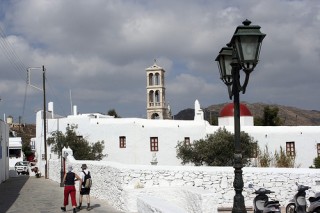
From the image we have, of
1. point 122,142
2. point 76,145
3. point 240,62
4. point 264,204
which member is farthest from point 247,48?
point 122,142

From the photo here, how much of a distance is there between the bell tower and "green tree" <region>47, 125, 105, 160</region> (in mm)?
23179

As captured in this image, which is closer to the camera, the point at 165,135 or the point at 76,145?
the point at 76,145

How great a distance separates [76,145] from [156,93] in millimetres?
26272

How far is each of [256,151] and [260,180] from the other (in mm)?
18810

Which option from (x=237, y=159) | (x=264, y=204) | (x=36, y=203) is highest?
(x=237, y=159)

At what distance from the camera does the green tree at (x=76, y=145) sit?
36.7 m

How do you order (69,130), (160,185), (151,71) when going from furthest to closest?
(151,71), (69,130), (160,185)

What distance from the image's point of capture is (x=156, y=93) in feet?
204

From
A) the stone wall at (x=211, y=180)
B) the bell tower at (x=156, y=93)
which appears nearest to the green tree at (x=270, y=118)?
the bell tower at (x=156, y=93)

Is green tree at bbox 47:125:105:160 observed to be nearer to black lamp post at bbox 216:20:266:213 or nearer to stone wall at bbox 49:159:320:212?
stone wall at bbox 49:159:320:212

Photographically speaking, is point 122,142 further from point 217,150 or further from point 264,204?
point 264,204

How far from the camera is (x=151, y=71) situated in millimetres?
61125

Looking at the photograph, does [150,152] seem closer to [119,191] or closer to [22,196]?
[22,196]

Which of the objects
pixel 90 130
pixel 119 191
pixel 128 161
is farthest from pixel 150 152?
pixel 119 191
